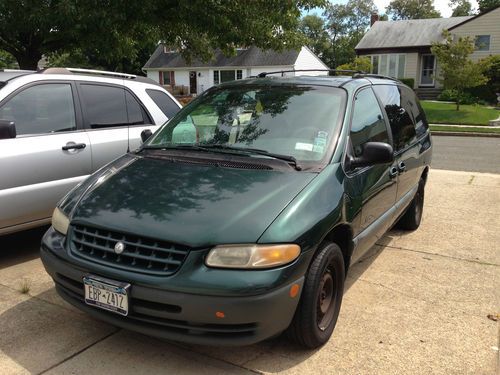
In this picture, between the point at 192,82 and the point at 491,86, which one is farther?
the point at 192,82

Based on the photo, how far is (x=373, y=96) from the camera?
4586 millimetres

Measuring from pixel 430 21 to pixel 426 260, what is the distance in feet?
124

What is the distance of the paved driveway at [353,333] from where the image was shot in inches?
120

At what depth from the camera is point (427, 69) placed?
119 feet

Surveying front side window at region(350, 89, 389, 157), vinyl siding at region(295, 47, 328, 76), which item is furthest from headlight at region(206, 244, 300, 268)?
vinyl siding at region(295, 47, 328, 76)

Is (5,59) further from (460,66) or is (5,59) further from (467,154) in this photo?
(467,154)

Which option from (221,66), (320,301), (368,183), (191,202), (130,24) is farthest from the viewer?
(221,66)

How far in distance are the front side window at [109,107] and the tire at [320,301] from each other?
3.07m

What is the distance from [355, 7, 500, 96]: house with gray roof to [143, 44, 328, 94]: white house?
501 centimetres

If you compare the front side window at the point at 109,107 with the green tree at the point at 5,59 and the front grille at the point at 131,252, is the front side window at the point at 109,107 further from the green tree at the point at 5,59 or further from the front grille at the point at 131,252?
the green tree at the point at 5,59

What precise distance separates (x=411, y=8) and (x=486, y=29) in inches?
2180

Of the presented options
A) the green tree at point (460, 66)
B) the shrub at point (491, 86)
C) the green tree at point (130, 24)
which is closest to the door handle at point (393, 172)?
the green tree at point (130, 24)

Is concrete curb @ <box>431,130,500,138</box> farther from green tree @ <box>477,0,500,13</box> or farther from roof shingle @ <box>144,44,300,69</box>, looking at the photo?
green tree @ <box>477,0,500,13</box>

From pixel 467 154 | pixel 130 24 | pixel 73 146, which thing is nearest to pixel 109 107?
pixel 73 146
